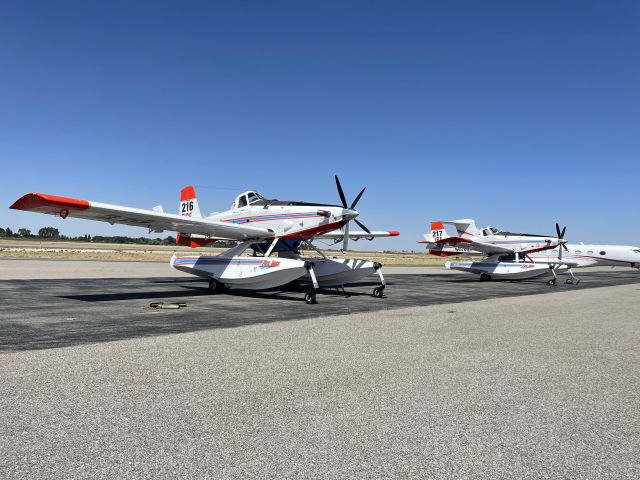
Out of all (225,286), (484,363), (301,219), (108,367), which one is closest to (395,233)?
(301,219)

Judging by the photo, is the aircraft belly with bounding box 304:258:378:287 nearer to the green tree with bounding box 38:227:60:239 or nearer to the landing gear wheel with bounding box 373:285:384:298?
the landing gear wheel with bounding box 373:285:384:298

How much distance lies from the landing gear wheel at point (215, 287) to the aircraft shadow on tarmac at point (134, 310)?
0.26m

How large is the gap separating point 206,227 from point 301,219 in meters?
3.38

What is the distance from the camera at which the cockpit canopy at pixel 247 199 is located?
1753 cm

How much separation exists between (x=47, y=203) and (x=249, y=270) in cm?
650

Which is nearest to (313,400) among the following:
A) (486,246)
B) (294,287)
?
(294,287)

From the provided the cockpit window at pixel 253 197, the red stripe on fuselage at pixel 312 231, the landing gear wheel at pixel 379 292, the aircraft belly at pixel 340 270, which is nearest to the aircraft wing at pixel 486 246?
the aircraft belly at pixel 340 270

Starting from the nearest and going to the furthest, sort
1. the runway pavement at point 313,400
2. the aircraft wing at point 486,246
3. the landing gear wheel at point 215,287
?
the runway pavement at point 313,400 → the landing gear wheel at point 215,287 → the aircraft wing at point 486,246

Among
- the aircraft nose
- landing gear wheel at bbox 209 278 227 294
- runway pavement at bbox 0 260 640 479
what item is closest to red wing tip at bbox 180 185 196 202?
landing gear wheel at bbox 209 278 227 294

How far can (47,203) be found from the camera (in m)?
11.0

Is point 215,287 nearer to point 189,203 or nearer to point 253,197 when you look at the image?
point 253,197

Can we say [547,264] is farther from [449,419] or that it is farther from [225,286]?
[449,419]

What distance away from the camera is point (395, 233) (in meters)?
22.3

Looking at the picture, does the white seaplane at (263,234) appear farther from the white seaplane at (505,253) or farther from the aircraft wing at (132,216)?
the white seaplane at (505,253)
